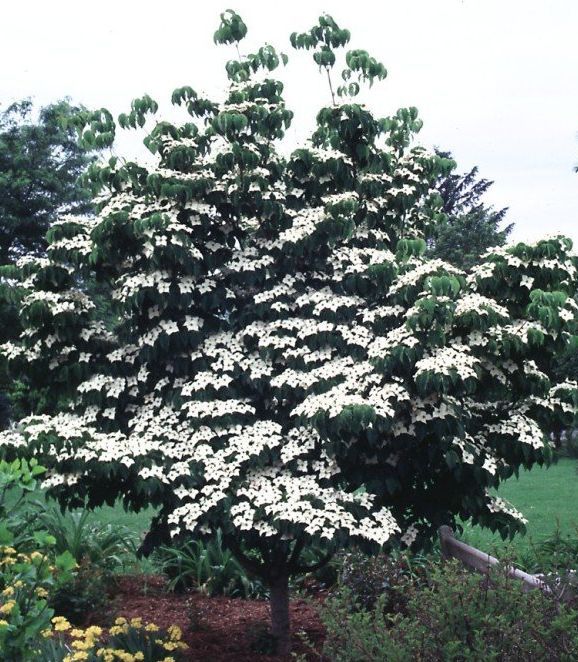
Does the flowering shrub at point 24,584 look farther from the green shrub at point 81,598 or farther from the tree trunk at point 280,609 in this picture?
the green shrub at point 81,598

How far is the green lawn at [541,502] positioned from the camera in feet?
42.0

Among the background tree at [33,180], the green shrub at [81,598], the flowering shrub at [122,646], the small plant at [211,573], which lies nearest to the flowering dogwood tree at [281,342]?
the flowering shrub at [122,646]

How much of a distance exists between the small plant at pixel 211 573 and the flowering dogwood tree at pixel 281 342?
2.24 meters

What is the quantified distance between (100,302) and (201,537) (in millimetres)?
18413

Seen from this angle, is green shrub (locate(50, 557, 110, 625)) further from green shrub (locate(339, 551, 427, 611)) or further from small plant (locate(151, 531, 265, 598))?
green shrub (locate(339, 551, 427, 611))

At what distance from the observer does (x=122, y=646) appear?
6.78 metres

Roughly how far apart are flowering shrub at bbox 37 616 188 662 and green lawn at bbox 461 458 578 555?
5.07 m

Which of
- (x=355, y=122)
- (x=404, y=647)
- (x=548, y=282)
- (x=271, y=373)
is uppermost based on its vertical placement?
(x=355, y=122)

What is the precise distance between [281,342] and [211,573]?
416 cm

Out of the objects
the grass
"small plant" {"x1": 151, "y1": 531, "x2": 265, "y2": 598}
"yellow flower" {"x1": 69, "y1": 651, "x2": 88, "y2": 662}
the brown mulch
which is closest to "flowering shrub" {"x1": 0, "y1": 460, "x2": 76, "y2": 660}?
"yellow flower" {"x1": 69, "y1": 651, "x2": 88, "y2": 662}

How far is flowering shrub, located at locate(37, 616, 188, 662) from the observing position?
6.39 metres

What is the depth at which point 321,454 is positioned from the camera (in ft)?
22.0

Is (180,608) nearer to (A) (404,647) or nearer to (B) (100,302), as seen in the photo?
(A) (404,647)

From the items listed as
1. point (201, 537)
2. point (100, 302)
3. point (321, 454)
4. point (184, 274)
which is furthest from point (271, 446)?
point (100, 302)
